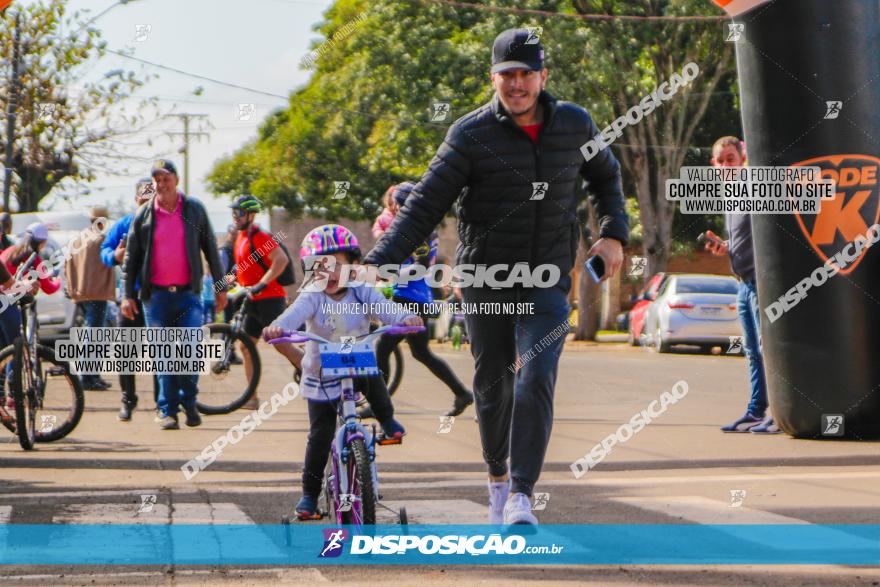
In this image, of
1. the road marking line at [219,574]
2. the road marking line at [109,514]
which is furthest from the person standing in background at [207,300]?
the road marking line at [219,574]

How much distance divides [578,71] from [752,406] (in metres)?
21.3

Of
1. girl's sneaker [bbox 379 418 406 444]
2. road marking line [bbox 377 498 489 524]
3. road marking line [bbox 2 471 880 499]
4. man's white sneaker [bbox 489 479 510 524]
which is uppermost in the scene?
girl's sneaker [bbox 379 418 406 444]

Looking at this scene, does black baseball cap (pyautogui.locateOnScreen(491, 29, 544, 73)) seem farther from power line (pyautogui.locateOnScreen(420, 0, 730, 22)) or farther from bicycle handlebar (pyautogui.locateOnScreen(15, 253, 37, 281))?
power line (pyautogui.locateOnScreen(420, 0, 730, 22))

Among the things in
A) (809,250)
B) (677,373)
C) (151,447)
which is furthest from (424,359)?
(677,373)

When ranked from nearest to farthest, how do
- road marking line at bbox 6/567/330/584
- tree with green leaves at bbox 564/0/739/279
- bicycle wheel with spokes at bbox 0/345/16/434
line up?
road marking line at bbox 6/567/330/584 → bicycle wheel with spokes at bbox 0/345/16/434 → tree with green leaves at bbox 564/0/739/279

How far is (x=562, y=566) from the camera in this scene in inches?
217

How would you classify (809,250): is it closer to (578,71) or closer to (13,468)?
(13,468)

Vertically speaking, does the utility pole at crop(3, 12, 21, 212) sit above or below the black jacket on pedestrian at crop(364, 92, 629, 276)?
above

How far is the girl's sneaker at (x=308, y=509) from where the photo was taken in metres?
6.29

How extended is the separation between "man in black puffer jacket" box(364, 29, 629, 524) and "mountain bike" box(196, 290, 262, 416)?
6.34 metres

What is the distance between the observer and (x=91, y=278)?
560 inches

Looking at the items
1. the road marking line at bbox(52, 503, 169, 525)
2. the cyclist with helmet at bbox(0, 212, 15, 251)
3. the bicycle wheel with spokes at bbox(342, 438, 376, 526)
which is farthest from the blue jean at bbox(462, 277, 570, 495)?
the cyclist with helmet at bbox(0, 212, 15, 251)

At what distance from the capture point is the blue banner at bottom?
570 cm

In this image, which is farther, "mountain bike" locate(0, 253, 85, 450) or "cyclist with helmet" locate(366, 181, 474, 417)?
"cyclist with helmet" locate(366, 181, 474, 417)
